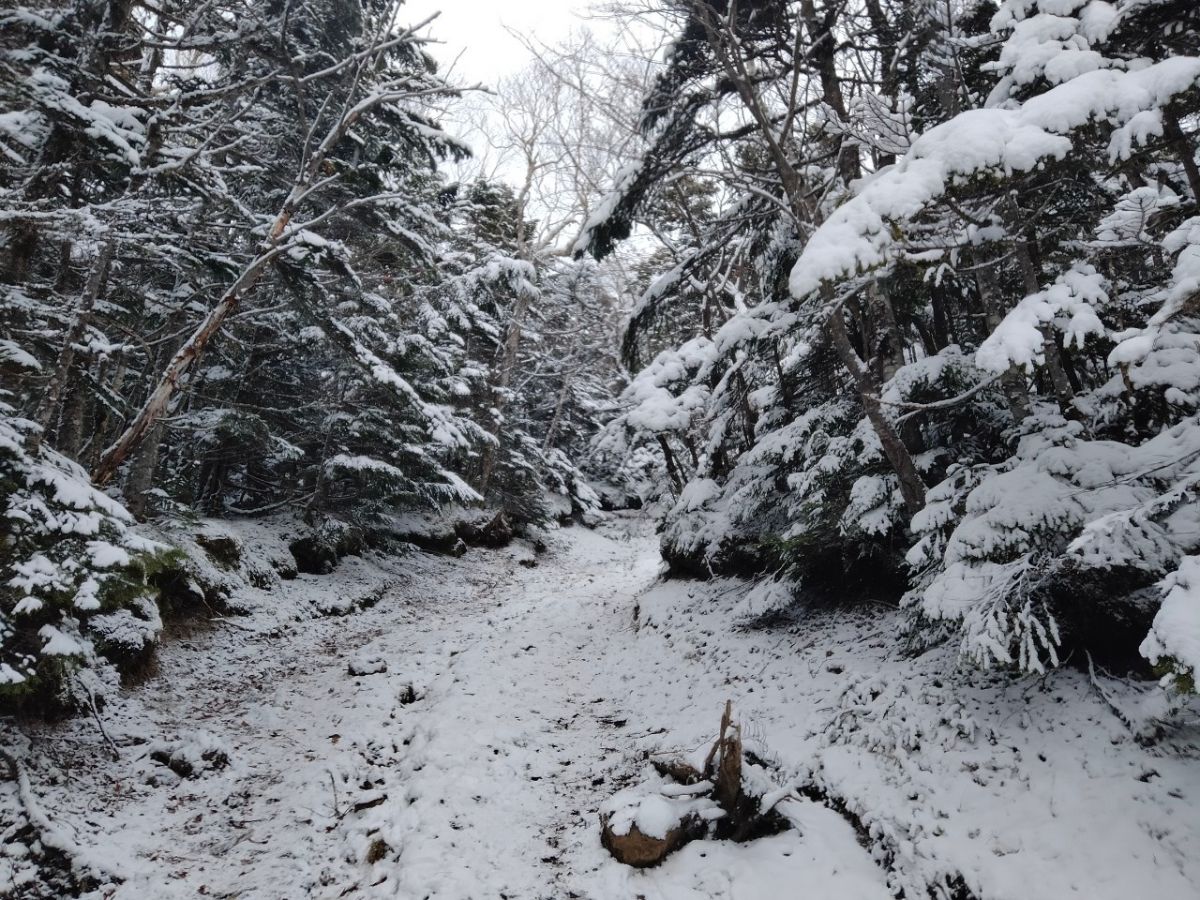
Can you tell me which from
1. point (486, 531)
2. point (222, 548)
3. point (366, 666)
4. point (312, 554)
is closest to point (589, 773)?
point (366, 666)

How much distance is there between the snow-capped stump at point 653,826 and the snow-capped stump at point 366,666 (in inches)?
191

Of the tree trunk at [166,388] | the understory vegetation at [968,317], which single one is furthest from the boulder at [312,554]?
the understory vegetation at [968,317]

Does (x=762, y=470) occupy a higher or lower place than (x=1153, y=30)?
lower

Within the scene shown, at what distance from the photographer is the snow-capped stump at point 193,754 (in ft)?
18.6

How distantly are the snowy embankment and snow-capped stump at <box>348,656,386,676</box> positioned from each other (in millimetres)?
49

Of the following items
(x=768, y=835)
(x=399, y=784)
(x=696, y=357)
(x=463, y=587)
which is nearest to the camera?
(x=768, y=835)

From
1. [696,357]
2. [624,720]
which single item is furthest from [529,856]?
[696,357]

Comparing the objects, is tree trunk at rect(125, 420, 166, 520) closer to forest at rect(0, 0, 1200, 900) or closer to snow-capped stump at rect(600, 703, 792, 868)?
forest at rect(0, 0, 1200, 900)

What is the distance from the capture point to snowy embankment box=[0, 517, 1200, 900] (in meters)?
3.71

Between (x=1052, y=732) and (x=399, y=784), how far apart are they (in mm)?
5636

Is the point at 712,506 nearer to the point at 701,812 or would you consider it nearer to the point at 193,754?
Result: the point at 701,812

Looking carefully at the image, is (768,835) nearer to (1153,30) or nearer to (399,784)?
(399,784)

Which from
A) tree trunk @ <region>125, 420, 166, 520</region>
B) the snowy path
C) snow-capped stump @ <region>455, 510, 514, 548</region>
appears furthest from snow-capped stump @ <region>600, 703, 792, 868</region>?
snow-capped stump @ <region>455, 510, 514, 548</region>

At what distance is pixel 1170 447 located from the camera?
393 cm
